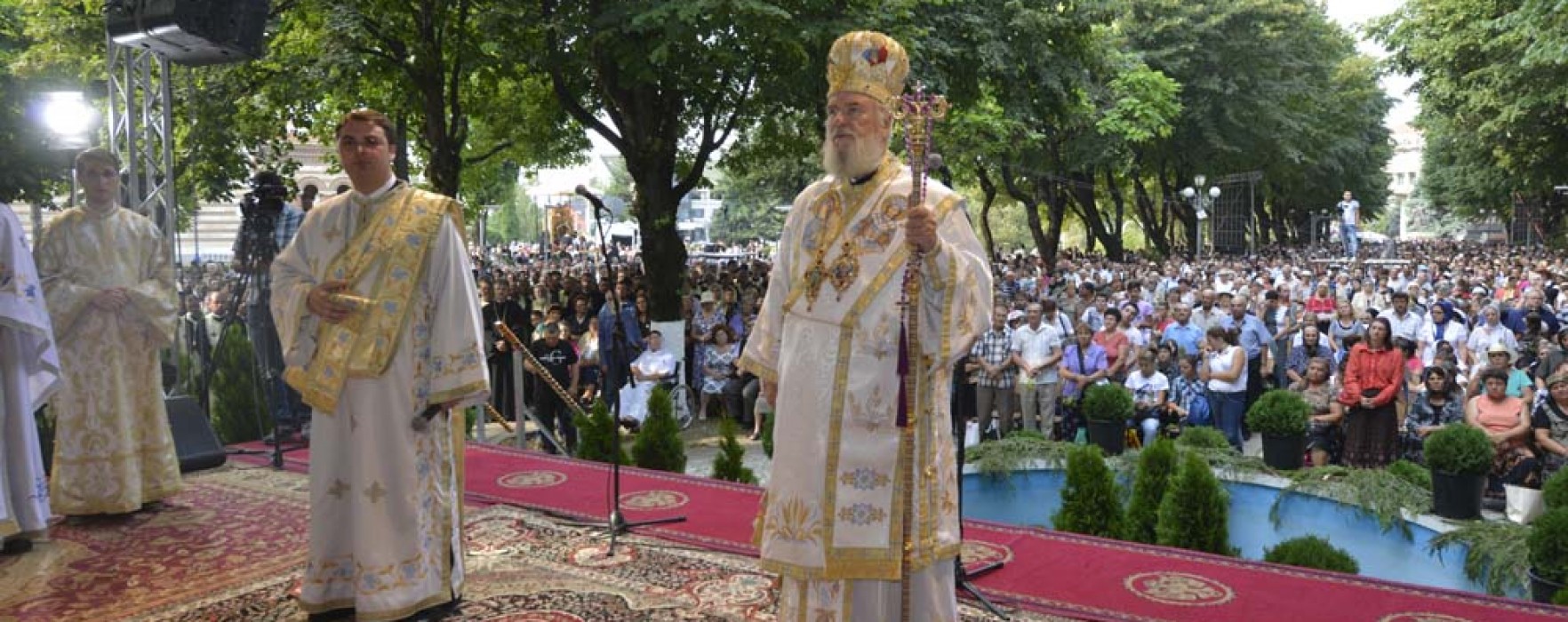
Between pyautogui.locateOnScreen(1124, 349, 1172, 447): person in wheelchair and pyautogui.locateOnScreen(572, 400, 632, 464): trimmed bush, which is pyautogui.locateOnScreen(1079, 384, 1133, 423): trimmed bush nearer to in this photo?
pyautogui.locateOnScreen(1124, 349, 1172, 447): person in wheelchair

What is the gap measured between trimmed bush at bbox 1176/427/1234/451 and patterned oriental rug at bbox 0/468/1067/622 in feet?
18.5

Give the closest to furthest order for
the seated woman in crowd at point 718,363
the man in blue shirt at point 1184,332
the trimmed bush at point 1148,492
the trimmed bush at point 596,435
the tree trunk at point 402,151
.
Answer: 1. the trimmed bush at point 1148,492
2. the trimmed bush at point 596,435
3. the man in blue shirt at point 1184,332
4. the seated woman in crowd at point 718,363
5. the tree trunk at point 402,151

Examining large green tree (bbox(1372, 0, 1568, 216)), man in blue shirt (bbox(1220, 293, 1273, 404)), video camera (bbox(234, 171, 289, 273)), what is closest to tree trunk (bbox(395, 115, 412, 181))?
video camera (bbox(234, 171, 289, 273))

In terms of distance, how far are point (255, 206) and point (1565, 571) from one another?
9113 millimetres

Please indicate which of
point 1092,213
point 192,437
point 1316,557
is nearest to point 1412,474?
point 1316,557

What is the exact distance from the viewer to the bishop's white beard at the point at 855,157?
381 centimetres

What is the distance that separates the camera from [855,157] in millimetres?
3811

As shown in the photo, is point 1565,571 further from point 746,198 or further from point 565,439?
point 746,198

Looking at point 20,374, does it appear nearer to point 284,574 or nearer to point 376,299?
point 284,574

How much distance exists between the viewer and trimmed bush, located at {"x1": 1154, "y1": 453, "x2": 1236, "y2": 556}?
6625mm

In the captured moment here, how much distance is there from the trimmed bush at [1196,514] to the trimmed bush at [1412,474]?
3517 mm

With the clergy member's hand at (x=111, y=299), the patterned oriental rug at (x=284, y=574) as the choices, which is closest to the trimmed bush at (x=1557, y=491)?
the patterned oriental rug at (x=284, y=574)

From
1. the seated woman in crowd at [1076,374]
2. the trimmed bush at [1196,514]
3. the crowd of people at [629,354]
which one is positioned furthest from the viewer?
the crowd of people at [629,354]

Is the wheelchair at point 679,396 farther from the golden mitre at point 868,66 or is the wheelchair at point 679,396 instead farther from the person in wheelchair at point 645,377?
the golden mitre at point 868,66
